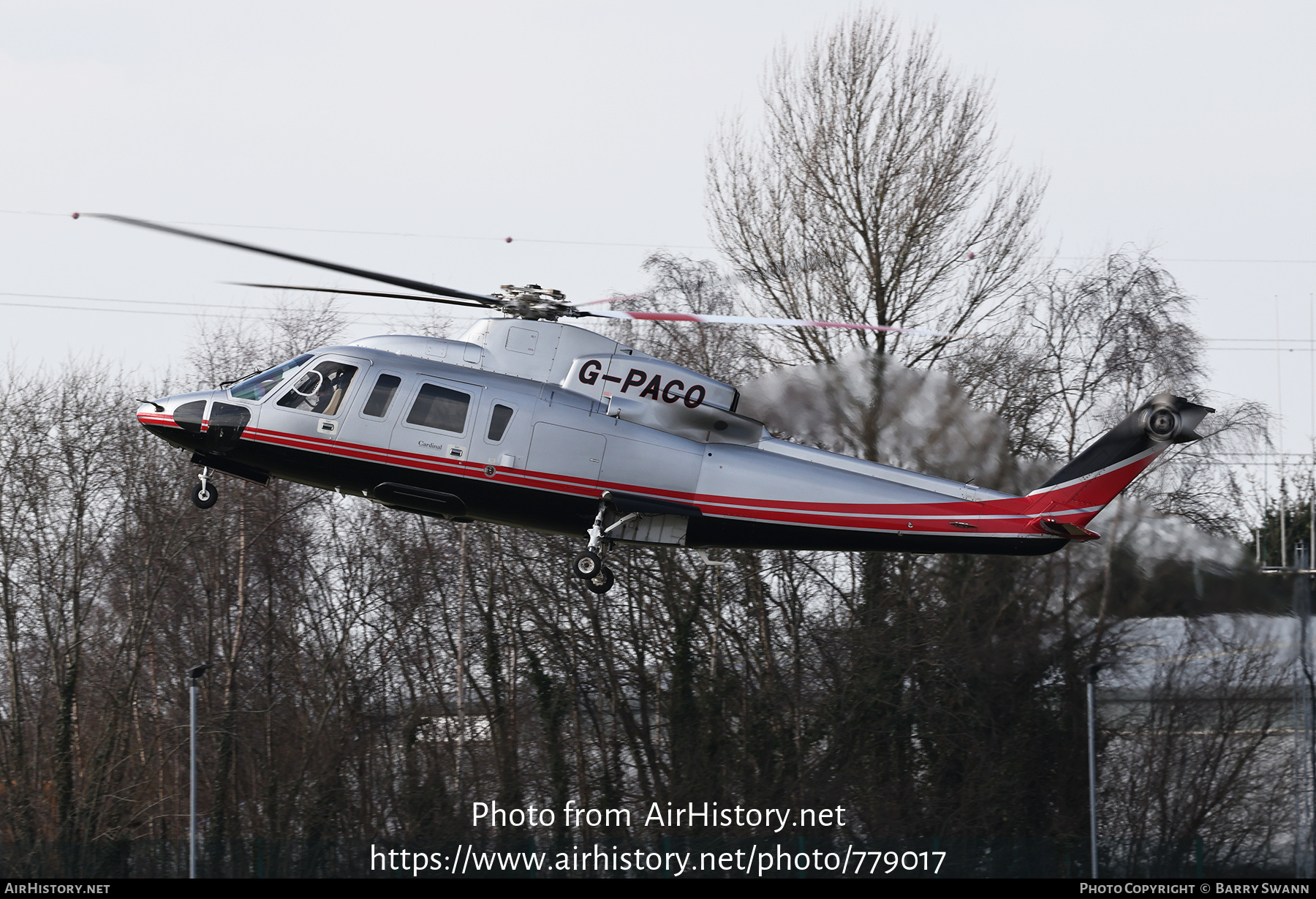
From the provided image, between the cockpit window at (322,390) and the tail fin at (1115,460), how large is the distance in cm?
904

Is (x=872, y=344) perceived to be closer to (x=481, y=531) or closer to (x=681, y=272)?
(x=681, y=272)

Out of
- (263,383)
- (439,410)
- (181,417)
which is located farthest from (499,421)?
(181,417)

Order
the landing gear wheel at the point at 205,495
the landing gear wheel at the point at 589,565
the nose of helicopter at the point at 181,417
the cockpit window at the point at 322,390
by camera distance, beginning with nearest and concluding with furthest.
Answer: the landing gear wheel at the point at 589,565, the cockpit window at the point at 322,390, the nose of helicopter at the point at 181,417, the landing gear wheel at the point at 205,495

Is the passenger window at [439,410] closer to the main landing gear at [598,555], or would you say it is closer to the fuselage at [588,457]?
the fuselage at [588,457]

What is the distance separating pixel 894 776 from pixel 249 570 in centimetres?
1779

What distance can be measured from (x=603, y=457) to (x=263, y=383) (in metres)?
4.66

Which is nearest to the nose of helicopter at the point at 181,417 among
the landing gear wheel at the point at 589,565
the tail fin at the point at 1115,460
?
the landing gear wheel at the point at 589,565

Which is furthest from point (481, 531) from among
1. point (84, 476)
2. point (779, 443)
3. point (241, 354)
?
point (779, 443)

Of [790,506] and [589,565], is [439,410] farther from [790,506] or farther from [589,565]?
[790,506]

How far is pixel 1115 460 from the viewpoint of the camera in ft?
58.1

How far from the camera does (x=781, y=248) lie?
110 feet

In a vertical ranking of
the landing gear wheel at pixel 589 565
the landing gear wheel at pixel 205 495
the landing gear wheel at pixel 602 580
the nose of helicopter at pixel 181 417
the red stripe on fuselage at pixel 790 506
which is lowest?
the landing gear wheel at pixel 602 580

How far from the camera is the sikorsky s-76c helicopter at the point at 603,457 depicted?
17.1m

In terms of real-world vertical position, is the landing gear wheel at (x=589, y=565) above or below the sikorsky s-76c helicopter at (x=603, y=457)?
below
